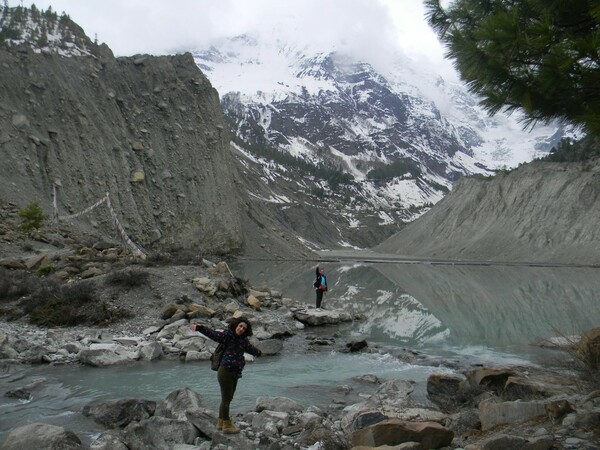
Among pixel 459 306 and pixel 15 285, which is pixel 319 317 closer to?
pixel 459 306

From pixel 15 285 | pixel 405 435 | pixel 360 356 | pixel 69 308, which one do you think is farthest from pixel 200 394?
pixel 15 285

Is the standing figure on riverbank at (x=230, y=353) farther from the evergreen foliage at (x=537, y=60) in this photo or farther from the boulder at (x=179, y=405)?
the evergreen foliage at (x=537, y=60)

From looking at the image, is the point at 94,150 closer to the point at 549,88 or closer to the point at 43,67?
the point at 43,67

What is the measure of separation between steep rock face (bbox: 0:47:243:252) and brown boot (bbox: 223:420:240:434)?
1309 inches

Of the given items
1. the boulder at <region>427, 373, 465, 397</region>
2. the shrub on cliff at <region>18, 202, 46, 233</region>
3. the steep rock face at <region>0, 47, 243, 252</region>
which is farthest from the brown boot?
the steep rock face at <region>0, 47, 243, 252</region>

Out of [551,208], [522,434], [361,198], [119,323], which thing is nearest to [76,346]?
[119,323]

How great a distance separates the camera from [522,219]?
77750 mm

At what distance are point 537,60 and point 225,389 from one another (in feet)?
19.8

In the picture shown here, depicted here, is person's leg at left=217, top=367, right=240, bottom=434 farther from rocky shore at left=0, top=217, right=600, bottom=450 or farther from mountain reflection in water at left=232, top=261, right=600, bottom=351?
mountain reflection in water at left=232, top=261, right=600, bottom=351

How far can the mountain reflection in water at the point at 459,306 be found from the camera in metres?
18.0

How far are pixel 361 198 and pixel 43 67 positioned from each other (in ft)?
490

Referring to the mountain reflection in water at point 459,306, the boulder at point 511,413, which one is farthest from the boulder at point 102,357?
the boulder at point 511,413

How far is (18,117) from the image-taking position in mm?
43625

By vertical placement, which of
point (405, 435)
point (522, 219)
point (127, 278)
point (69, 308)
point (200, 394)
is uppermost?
point (522, 219)
